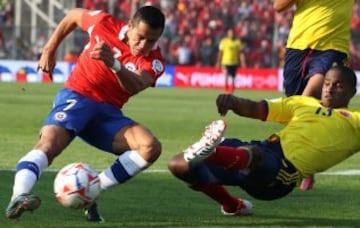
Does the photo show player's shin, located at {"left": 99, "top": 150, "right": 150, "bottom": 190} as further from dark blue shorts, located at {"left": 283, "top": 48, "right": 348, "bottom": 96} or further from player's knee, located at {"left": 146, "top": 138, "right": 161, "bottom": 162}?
dark blue shorts, located at {"left": 283, "top": 48, "right": 348, "bottom": 96}

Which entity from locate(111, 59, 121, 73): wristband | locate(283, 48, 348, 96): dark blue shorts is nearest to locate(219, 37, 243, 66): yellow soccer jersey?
locate(283, 48, 348, 96): dark blue shorts

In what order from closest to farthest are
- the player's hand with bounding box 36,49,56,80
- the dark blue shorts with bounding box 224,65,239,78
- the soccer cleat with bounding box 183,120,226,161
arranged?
the soccer cleat with bounding box 183,120,226,161
the player's hand with bounding box 36,49,56,80
the dark blue shorts with bounding box 224,65,239,78

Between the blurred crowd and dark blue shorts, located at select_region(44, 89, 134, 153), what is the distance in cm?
3283

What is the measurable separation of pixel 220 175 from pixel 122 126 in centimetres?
105

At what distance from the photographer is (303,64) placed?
11.3 meters

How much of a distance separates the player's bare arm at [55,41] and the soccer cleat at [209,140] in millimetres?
1973

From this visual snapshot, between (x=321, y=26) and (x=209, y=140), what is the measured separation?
13.7 feet

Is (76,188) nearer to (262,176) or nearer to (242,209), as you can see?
(262,176)

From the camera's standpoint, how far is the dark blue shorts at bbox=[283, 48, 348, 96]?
11.1 meters

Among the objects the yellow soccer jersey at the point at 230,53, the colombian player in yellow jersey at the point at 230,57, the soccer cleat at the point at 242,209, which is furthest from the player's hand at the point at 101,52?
the yellow soccer jersey at the point at 230,53

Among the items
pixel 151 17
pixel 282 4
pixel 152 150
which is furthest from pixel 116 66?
pixel 282 4

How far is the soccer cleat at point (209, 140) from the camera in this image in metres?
7.41

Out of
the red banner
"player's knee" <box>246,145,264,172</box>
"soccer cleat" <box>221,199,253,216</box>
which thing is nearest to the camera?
"player's knee" <box>246,145,264,172</box>

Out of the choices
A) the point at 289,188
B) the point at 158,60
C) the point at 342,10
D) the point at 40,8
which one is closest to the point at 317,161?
the point at 289,188
